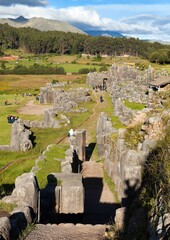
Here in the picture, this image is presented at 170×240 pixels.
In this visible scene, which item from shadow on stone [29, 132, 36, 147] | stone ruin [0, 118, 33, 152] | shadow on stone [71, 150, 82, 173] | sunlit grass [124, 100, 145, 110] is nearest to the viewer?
shadow on stone [71, 150, 82, 173]

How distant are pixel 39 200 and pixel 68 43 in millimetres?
149560

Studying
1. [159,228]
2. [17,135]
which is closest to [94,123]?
[17,135]

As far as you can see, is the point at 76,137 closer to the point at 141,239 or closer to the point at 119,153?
the point at 119,153

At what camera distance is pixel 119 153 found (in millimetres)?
20844

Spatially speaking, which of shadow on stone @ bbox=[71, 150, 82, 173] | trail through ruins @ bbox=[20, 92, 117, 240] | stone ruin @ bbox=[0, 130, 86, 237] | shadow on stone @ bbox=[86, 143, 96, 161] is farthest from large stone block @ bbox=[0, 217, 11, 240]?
shadow on stone @ bbox=[86, 143, 96, 161]

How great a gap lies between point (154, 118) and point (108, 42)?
133867 millimetres

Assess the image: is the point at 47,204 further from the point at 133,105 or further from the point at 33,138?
the point at 133,105

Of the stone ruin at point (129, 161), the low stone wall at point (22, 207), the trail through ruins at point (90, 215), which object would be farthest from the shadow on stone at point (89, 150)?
the low stone wall at point (22, 207)

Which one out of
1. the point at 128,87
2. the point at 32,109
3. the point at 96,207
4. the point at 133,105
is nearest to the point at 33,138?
the point at 133,105

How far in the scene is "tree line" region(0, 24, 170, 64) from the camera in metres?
148

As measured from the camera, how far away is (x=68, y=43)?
523 feet

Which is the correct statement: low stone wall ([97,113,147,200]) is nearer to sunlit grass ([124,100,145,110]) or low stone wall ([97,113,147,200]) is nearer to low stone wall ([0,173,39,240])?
low stone wall ([0,173,39,240])

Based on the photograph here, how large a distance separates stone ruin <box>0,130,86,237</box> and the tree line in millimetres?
126011

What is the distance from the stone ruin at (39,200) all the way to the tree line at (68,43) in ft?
413
